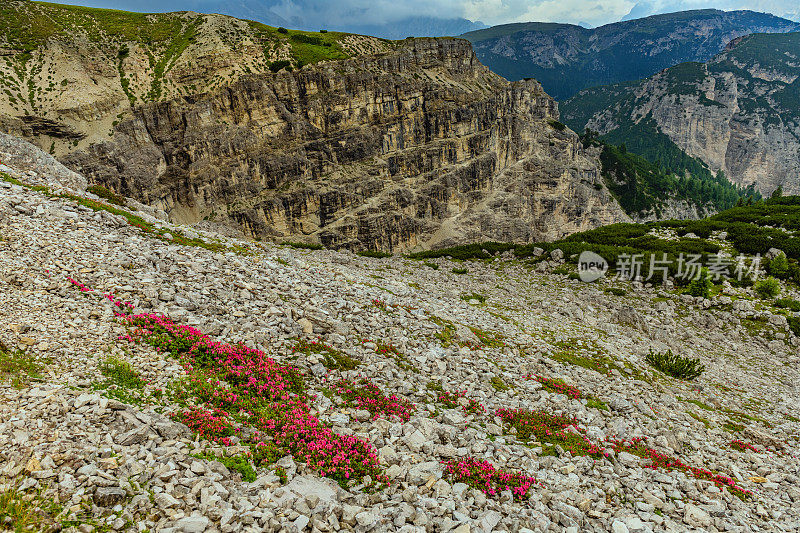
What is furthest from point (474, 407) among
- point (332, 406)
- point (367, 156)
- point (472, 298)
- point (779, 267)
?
point (367, 156)

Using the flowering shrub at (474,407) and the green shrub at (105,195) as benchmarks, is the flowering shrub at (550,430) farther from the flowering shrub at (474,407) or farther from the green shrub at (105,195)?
the green shrub at (105,195)

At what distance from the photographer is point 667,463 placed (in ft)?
40.8

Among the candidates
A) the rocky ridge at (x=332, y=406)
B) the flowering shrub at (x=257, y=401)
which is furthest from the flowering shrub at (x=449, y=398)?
the flowering shrub at (x=257, y=401)

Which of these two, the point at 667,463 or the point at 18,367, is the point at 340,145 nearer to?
the point at 18,367

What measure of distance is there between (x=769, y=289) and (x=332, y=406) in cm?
5003

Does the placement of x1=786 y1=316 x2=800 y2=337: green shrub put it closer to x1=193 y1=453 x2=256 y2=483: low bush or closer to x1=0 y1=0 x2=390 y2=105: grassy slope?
x1=193 y1=453 x2=256 y2=483: low bush

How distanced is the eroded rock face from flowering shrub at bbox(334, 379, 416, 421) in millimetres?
91999

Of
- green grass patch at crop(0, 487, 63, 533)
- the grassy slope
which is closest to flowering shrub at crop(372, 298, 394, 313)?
green grass patch at crop(0, 487, 63, 533)

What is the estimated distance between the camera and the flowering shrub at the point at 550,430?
12055 mm

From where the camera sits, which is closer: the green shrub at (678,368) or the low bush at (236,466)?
the low bush at (236,466)

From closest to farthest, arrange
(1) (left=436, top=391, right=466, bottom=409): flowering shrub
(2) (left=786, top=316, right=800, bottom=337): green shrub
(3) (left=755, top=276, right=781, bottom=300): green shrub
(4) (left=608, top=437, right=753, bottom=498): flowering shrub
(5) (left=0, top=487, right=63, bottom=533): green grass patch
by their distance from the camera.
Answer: (5) (left=0, top=487, right=63, bottom=533): green grass patch
(4) (left=608, top=437, right=753, bottom=498): flowering shrub
(1) (left=436, top=391, right=466, bottom=409): flowering shrub
(2) (left=786, top=316, right=800, bottom=337): green shrub
(3) (left=755, top=276, right=781, bottom=300): green shrub

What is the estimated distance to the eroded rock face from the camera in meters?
91.8

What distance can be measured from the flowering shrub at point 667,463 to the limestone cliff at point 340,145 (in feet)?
323

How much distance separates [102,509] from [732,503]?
1574 centimetres
